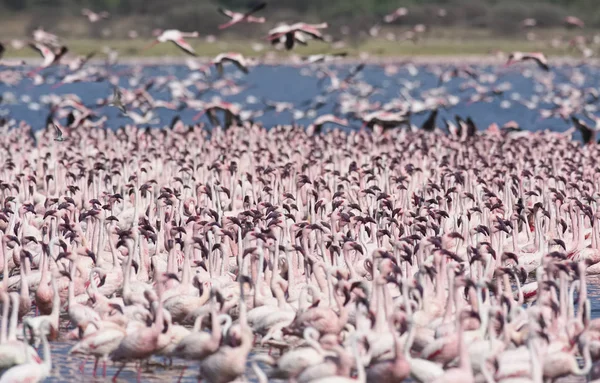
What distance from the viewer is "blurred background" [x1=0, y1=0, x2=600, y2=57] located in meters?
134

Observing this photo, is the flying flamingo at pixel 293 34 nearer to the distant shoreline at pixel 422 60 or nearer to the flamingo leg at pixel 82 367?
the flamingo leg at pixel 82 367

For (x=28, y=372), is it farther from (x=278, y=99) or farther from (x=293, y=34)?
(x=278, y=99)

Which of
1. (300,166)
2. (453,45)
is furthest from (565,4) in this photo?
(300,166)

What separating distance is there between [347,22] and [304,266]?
129 metres

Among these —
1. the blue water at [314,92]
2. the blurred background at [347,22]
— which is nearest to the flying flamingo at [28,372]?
the blue water at [314,92]

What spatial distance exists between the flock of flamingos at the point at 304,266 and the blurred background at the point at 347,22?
100.0 metres

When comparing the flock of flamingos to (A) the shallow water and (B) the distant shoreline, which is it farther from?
(B) the distant shoreline

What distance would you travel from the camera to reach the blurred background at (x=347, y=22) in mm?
133750

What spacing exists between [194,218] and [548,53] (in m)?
121

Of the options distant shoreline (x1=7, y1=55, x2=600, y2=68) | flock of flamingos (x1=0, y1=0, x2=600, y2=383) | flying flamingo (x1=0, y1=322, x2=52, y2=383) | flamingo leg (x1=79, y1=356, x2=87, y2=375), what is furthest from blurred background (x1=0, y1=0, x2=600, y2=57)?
flying flamingo (x1=0, y1=322, x2=52, y2=383)

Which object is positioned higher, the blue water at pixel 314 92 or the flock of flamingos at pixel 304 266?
the blue water at pixel 314 92

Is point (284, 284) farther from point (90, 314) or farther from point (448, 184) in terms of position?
point (448, 184)

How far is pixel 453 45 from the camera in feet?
481

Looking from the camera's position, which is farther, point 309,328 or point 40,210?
point 40,210
